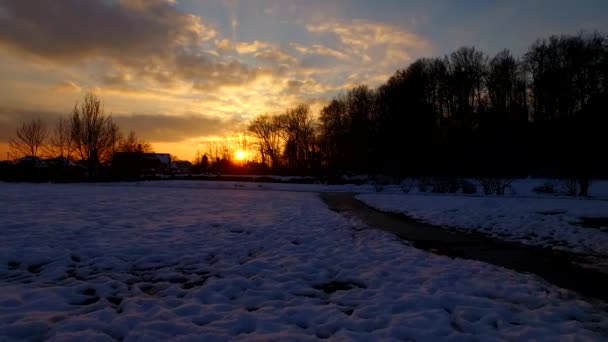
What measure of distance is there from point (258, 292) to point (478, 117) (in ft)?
171

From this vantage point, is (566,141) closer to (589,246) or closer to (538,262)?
(589,246)

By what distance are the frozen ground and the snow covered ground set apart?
3.58 metres

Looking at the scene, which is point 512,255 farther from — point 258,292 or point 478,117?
point 478,117

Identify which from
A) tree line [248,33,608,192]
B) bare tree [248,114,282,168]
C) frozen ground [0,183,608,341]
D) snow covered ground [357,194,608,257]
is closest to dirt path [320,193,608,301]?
frozen ground [0,183,608,341]

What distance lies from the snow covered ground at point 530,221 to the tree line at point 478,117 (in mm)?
12101

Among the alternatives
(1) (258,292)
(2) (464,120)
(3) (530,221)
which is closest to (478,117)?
(2) (464,120)

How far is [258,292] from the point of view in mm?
4609

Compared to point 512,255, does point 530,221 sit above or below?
above

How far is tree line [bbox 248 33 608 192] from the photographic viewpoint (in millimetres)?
33000

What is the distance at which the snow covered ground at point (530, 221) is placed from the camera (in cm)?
844

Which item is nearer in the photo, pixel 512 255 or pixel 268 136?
pixel 512 255

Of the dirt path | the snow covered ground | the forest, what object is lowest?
the dirt path

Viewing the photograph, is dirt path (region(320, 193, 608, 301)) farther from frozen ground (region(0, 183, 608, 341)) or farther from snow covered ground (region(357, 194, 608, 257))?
snow covered ground (region(357, 194, 608, 257))

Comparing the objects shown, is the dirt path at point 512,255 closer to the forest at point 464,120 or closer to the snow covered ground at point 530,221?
the snow covered ground at point 530,221
